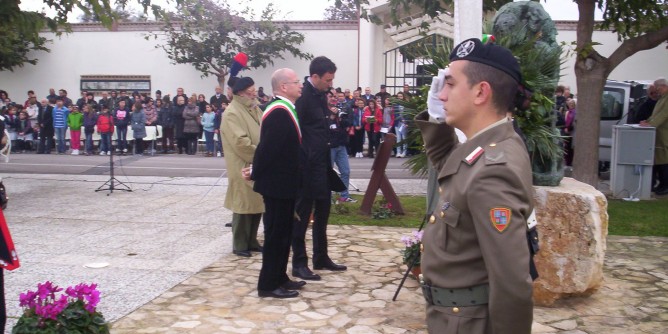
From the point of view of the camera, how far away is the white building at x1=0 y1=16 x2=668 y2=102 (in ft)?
76.4

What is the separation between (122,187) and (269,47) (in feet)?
40.3

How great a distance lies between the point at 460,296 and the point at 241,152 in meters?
4.97

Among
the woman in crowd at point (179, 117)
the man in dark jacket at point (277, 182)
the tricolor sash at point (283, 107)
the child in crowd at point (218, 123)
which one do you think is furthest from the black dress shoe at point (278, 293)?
the woman in crowd at point (179, 117)

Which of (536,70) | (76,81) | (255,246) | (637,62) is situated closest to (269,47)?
(76,81)

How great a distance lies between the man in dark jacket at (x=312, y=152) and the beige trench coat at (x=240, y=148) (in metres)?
0.93

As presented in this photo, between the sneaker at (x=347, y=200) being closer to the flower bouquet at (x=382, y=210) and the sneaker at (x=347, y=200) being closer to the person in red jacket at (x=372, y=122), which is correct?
the flower bouquet at (x=382, y=210)

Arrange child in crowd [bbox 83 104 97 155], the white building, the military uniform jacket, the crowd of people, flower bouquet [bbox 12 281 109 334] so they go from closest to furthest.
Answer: the military uniform jacket, flower bouquet [bbox 12 281 109 334], the crowd of people, child in crowd [bbox 83 104 97 155], the white building

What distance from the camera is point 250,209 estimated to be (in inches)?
284

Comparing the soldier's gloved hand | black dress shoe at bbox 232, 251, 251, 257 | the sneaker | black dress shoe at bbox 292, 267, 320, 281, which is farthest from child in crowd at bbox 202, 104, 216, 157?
the soldier's gloved hand

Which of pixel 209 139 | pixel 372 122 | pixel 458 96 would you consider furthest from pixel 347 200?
pixel 209 139

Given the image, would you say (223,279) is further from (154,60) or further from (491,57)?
(154,60)

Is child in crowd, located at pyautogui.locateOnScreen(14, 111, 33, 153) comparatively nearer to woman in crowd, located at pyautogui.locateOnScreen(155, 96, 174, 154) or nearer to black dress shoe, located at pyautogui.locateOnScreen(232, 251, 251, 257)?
woman in crowd, located at pyautogui.locateOnScreen(155, 96, 174, 154)

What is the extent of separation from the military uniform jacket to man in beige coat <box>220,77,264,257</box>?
4761mm

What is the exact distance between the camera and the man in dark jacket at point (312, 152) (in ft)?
20.8
